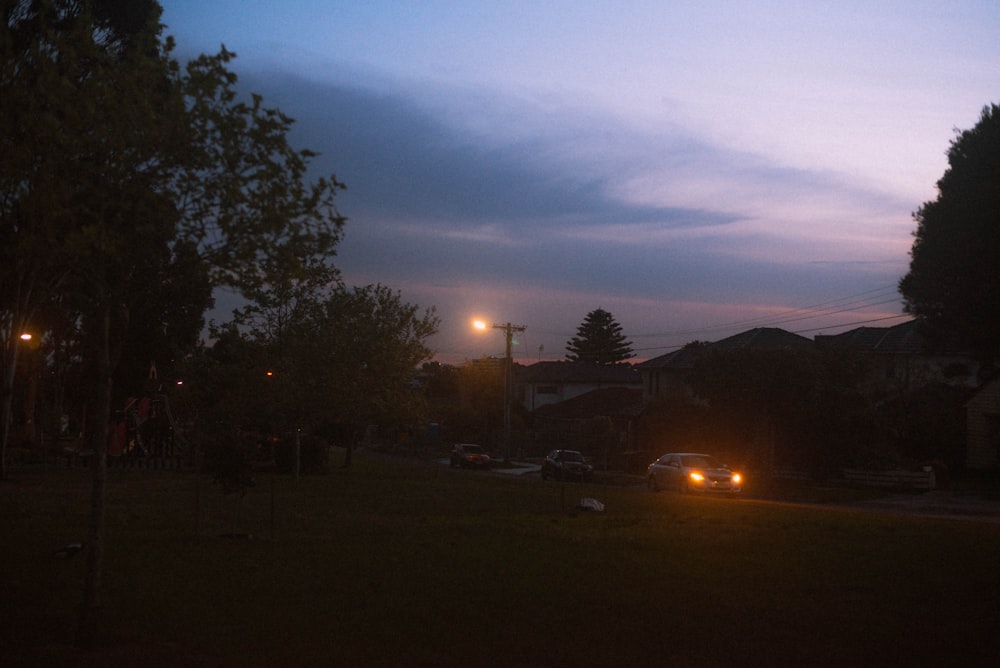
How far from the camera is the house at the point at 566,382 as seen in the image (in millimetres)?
88750

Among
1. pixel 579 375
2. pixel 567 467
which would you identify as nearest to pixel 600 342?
pixel 579 375

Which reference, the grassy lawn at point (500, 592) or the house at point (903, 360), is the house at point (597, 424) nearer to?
the house at point (903, 360)

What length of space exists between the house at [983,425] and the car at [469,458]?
24.7 meters

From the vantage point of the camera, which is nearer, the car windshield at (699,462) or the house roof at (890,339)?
the car windshield at (699,462)

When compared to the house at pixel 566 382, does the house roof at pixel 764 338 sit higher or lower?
higher

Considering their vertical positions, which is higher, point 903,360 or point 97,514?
point 903,360

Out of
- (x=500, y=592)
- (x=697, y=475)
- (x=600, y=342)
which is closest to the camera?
(x=500, y=592)

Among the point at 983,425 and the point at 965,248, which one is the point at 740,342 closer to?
the point at 983,425

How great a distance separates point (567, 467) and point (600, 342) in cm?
9070

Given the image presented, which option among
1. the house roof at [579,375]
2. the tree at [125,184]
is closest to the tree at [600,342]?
the house roof at [579,375]

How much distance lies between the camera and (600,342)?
133 m

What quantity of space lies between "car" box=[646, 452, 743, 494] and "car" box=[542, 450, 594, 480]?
8351mm

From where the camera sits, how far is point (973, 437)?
132 feet

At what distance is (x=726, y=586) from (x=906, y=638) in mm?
2533
